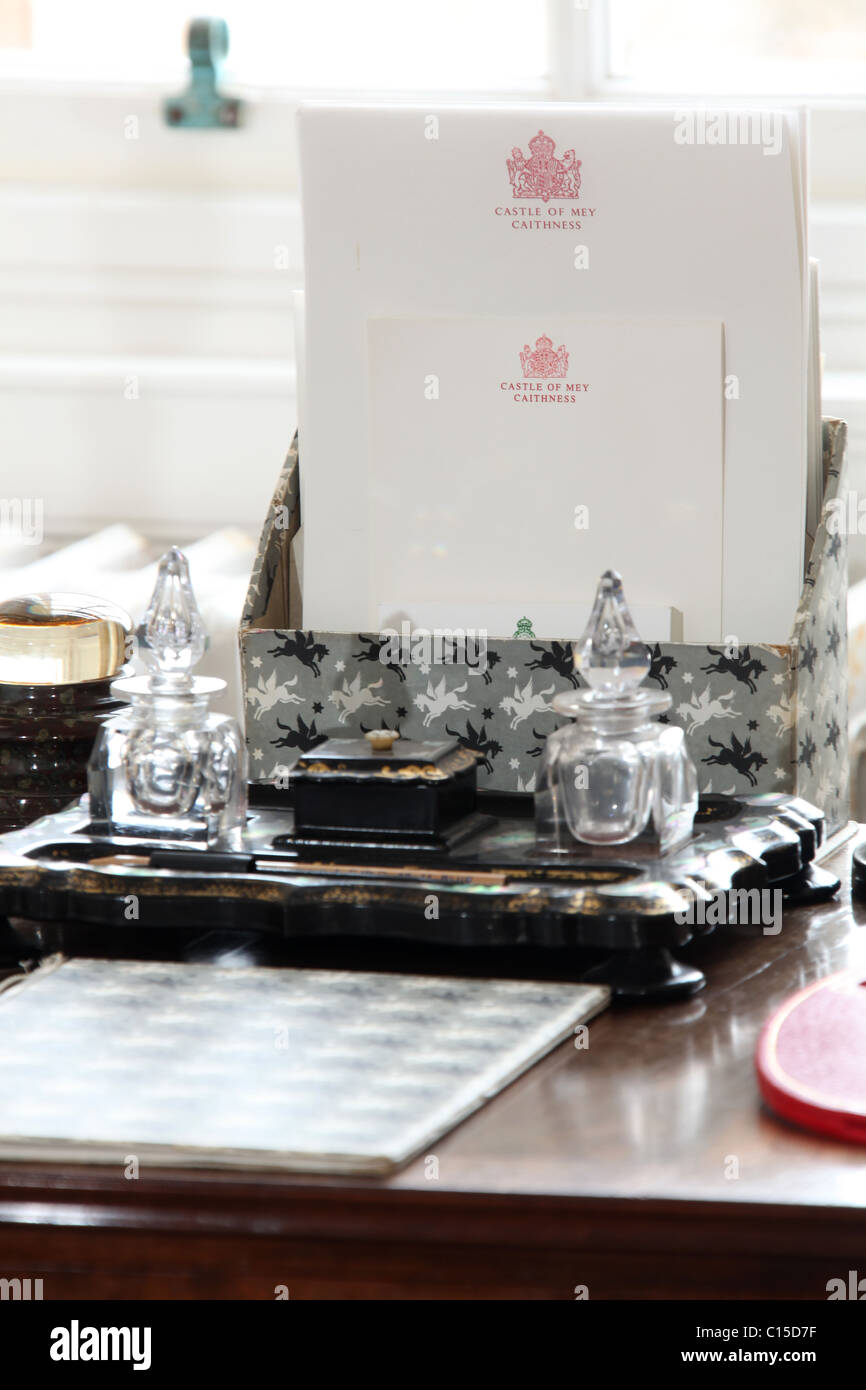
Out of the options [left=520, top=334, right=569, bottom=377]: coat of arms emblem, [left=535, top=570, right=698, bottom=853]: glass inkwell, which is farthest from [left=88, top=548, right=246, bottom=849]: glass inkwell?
[left=520, top=334, right=569, bottom=377]: coat of arms emblem

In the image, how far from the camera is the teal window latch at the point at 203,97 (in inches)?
66.6

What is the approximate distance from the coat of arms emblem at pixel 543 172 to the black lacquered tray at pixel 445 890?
337mm

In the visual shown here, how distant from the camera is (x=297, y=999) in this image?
628 mm

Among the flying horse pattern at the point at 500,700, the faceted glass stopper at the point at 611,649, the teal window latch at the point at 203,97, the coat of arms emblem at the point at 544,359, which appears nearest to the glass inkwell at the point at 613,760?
the faceted glass stopper at the point at 611,649

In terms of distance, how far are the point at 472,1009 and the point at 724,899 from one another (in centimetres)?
12

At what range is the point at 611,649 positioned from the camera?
692 millimetres

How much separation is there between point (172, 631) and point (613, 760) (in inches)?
7.8

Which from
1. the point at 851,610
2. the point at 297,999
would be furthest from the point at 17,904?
the point at 851,610

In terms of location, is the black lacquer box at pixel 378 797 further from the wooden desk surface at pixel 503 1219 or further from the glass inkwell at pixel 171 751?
the wooden desk surface at pixel 503 1219

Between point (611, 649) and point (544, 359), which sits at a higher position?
point (544, 359)

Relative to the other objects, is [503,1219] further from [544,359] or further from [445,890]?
[544,359]

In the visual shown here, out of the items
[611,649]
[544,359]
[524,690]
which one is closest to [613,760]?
[611,649]

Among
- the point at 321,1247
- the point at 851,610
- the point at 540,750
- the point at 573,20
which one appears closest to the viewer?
the point at 321,1247
